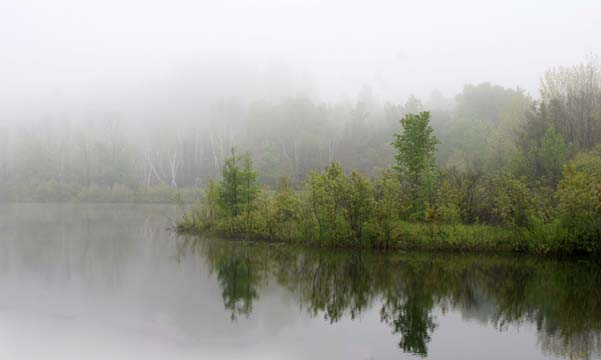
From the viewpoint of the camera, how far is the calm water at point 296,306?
29.4 feet

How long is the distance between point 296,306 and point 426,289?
4.28 m

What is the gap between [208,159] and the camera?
308 ft

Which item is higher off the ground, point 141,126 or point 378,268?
point 141,126

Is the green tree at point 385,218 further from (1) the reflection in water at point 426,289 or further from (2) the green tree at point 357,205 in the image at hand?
(1) the reflection in water at point 426,289

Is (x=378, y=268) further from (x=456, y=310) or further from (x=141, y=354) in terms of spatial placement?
(x=141, y=354)

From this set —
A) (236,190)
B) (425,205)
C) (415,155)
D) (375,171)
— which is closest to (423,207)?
(425,205)

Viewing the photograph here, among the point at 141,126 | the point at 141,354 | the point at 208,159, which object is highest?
the point at 141,126

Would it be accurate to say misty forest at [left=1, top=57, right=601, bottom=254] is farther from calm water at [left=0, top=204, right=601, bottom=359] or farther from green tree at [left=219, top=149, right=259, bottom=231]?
calm water at [left=0, top=204, right=601, bottom=359]

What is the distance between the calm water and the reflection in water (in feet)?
0.16

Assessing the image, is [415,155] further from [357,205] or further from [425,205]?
[357,205]

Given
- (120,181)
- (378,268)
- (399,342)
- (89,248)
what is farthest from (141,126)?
(399,342)

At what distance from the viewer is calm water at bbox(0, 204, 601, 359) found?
29.4ft

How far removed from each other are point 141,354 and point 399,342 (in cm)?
540

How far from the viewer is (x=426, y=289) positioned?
1323cm
